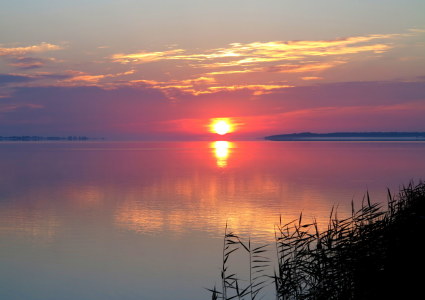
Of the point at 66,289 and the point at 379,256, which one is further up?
the point at 379,256

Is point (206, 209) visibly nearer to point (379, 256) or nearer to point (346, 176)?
point (379, 256)

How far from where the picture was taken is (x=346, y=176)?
49438mm

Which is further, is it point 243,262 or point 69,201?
point 69,201

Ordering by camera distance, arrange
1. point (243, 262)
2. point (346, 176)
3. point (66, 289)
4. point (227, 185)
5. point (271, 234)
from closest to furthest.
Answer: point (66, 289) → point (243, 262) → point (271, 234) → point (227, 185) → point (346, 176)

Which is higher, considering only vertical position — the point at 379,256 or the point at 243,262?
the point at 379,256

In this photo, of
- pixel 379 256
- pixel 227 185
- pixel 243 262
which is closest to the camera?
pixel 379 256

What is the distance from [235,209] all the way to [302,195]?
781cm

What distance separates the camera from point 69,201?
33062 mm

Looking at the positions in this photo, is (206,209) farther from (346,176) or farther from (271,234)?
(346,176)

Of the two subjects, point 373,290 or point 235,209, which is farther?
point 235,209

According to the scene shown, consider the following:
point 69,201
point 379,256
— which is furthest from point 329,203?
point 379,256

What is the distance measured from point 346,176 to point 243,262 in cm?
3431

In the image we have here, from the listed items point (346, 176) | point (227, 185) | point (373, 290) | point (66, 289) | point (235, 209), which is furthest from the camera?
point (346, 176)

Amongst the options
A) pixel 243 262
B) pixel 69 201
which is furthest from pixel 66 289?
pixel 69 201
